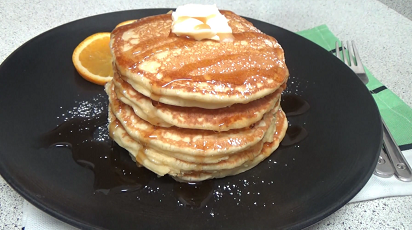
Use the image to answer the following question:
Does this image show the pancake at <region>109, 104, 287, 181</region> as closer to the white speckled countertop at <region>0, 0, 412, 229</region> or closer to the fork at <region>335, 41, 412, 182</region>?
the white speckled countertop at <region>0, 0, 412, 229</region>

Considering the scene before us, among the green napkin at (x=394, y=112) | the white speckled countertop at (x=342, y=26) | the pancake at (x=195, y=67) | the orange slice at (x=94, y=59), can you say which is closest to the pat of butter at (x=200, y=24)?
the pancake at (x=195, y=67)

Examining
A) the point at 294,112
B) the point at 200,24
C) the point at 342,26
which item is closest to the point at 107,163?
the point at 200,24

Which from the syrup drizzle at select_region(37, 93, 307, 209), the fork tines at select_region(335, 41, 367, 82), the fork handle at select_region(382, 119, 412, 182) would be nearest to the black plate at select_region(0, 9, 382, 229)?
the syrup drizzle at select_region(37, 93, 307, 209)

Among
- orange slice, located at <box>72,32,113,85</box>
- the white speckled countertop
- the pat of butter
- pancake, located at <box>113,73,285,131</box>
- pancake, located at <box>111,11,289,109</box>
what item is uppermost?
the pat of butter

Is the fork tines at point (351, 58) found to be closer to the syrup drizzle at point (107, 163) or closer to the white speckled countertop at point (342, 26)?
the white speckled countertop at point (342, 26)

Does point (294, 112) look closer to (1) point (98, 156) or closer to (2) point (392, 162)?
(2) point (392, 162)

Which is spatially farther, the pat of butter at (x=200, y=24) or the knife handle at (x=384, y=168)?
the knife handle at (x=384, y=168)
